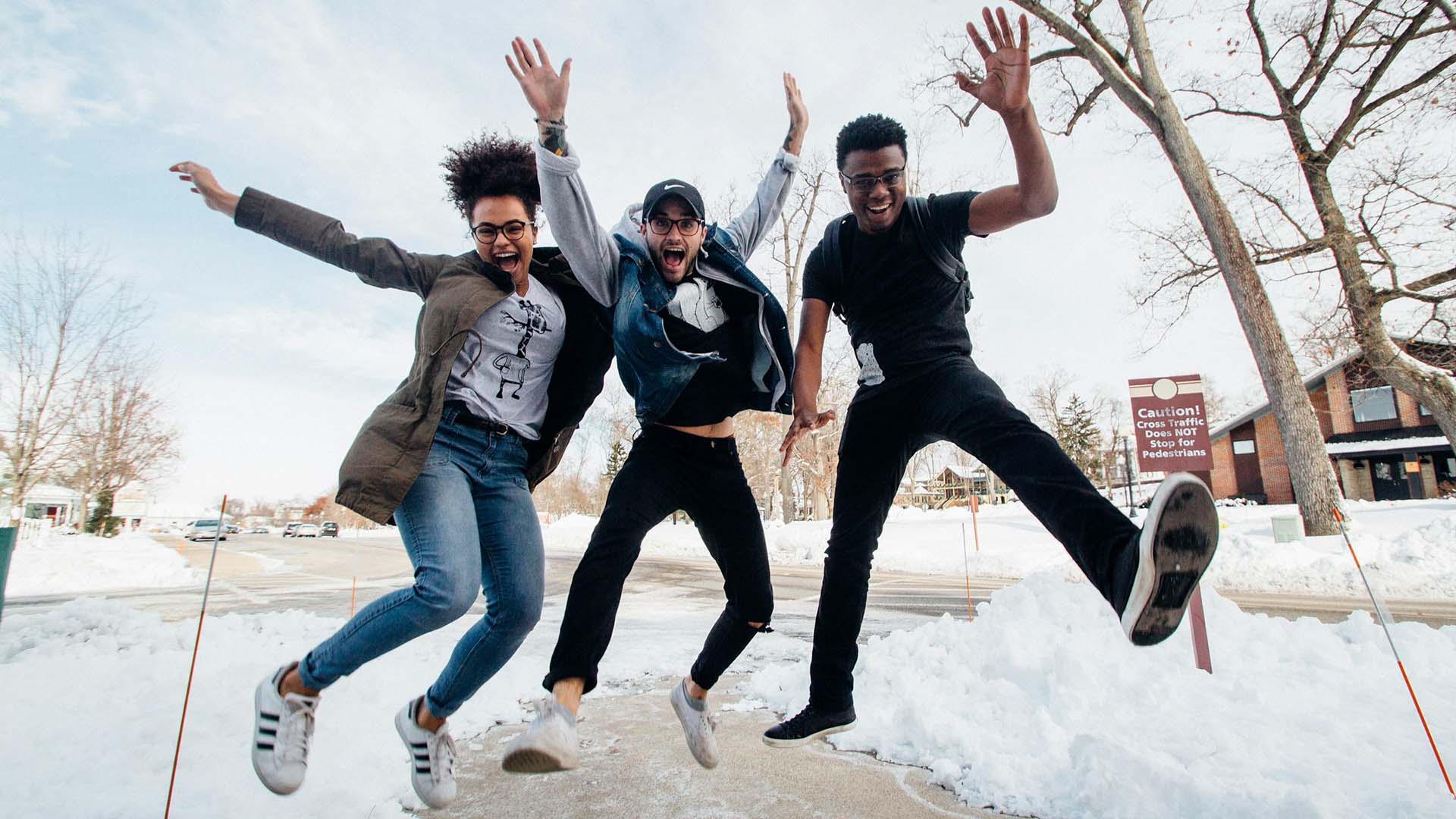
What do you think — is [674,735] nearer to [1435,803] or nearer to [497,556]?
[497,556]

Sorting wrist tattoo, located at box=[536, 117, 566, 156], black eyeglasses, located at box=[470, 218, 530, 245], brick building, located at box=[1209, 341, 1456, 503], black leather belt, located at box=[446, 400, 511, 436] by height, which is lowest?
black leather belt, located at box=[446, 400, 511, 436]

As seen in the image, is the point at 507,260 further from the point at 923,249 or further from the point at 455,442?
the point at 923,249

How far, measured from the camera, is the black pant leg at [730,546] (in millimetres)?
2887

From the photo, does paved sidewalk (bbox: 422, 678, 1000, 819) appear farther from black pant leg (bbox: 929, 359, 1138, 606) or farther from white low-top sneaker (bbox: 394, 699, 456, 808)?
black pant leg (bbox: 929, 359, 1138, 606)

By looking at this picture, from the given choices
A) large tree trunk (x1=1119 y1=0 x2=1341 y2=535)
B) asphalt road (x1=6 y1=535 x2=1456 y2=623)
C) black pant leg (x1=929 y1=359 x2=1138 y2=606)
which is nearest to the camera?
black pant leg (x1=929 y1=359 x2=1138 y2=606)

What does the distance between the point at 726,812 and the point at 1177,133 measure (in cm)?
1430

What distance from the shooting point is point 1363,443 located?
36.5 meters

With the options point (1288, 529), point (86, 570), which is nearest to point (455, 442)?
point (1288, 529)

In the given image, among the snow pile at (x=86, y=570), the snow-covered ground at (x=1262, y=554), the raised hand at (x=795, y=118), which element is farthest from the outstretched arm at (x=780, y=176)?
the snow pile at (x=86, y=570)

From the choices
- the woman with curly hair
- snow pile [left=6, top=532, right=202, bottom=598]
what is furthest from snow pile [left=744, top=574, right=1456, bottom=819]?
snow pile [left=6, top=532, right=202, bottom=598]

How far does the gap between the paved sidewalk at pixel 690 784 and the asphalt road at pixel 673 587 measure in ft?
13.4

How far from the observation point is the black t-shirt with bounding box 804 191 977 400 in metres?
2.83

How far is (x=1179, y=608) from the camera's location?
6.46 ft

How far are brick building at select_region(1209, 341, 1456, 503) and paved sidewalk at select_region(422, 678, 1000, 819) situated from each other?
40.4 meters
